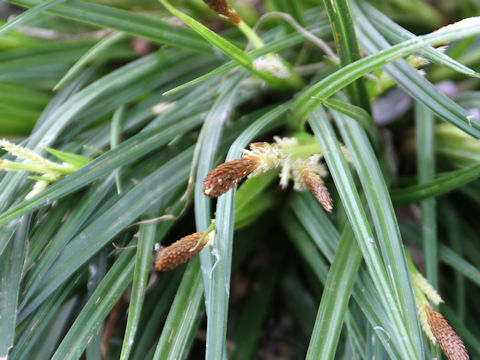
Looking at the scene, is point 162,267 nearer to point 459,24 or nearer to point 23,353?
point 23,353

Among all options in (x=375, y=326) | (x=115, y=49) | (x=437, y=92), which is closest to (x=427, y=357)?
(x=375, y=326)

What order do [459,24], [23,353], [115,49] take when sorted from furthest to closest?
[115,49] → [23,353] → [459,24]

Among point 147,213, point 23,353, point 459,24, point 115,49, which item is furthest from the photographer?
point 115,49

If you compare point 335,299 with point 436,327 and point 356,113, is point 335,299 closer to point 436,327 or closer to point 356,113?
point 436,327

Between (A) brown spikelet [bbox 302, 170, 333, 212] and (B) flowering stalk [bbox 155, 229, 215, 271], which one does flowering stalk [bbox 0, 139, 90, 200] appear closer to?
(B) flowering stalk [bbox 155, 229, 215, 271]

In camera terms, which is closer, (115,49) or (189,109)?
(189,109)

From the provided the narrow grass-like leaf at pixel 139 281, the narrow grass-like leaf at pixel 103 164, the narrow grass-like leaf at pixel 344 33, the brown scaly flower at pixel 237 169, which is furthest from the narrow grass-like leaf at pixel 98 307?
the narrow grass-like leaf at pixel 344 33

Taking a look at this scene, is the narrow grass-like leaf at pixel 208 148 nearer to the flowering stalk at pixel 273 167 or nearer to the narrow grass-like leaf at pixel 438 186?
the flowering stalk at pixel 273 167
